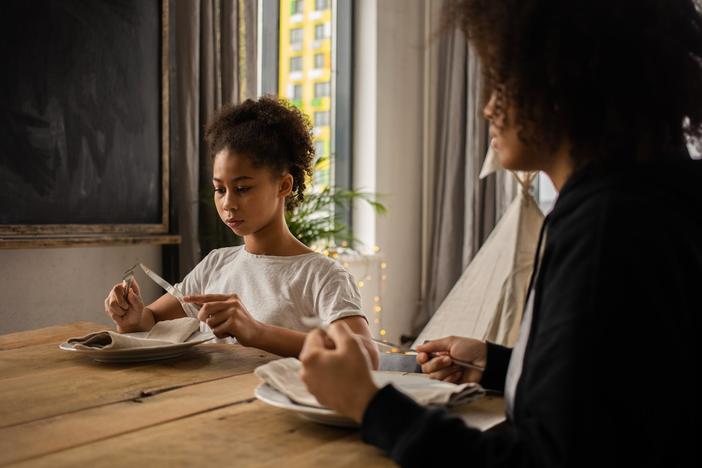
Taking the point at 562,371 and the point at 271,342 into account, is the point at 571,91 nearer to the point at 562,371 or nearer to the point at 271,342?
the point at 562,371

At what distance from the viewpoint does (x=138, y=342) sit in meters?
1.18

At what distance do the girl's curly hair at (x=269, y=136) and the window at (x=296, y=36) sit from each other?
6.34 feet

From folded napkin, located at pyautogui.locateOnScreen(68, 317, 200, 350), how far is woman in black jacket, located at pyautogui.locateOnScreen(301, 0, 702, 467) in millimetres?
558

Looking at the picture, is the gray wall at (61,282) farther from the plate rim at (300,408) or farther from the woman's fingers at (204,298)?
the plate rim at (300,408)

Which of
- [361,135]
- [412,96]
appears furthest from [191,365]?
[412,96]

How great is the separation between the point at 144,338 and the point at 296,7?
2846 millimetres

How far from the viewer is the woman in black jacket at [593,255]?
567 millimetres

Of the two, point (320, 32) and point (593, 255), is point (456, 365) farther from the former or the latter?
point (320, 32)

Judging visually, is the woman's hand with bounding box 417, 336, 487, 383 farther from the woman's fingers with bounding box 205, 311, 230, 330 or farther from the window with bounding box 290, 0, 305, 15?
the window with bounding box 290, 0, 305, 15

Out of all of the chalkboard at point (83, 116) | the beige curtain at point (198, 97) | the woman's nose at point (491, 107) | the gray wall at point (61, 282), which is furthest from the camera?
the beige curtain at point (198, 97)

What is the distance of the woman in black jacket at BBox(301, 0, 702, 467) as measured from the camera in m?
0.57

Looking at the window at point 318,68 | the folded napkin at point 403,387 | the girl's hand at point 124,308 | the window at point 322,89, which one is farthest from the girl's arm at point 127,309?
the window at point 322,89

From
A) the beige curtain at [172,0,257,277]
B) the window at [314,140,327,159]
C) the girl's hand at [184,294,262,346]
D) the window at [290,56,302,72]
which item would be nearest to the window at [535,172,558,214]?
the window at [314,140,327,159]

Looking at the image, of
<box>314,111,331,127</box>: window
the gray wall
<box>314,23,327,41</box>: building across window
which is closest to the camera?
the gray wall
